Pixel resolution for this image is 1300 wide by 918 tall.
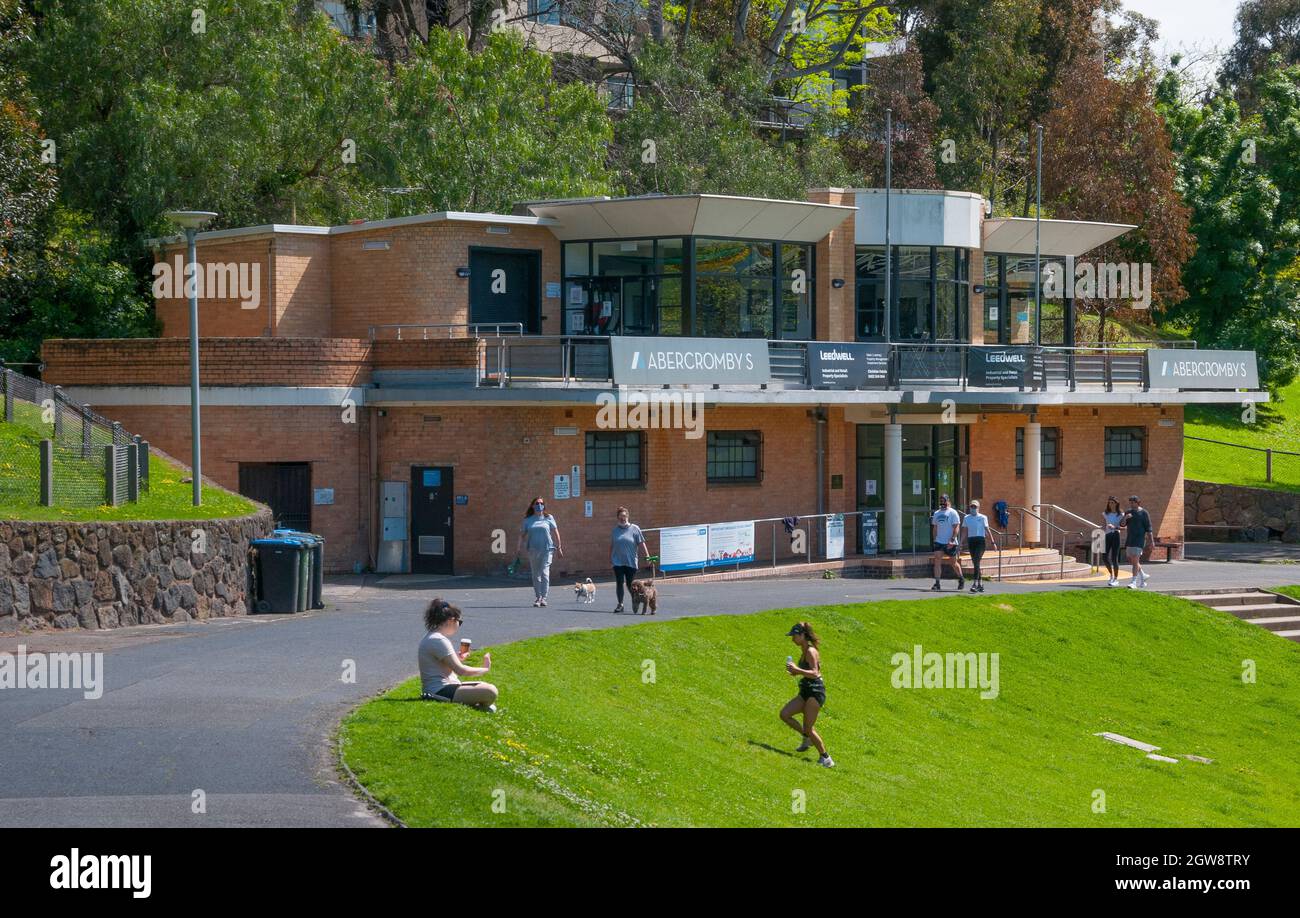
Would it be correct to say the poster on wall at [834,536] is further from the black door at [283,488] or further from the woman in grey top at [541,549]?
the black door at [283,488]

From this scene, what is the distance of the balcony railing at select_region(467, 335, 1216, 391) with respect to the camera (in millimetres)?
30359

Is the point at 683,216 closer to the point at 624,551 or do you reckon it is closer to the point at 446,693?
the point at 624,551

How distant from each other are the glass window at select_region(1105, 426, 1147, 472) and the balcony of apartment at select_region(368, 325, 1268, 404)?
185 cm

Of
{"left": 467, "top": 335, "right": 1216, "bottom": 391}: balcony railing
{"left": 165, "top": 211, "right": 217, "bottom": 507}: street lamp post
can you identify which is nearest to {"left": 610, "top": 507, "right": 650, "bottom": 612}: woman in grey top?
{"left": 467, "top": 335, "right": 1216, "bottom": 391}: balcony railing

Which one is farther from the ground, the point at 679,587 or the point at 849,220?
the point at 849,220

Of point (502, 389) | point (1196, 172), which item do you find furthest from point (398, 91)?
point (1196, 172)

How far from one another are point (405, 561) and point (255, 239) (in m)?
7.59

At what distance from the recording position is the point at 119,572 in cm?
2234

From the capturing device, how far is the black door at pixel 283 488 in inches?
1196

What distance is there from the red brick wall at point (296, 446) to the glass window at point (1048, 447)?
651 inches

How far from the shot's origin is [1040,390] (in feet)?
119

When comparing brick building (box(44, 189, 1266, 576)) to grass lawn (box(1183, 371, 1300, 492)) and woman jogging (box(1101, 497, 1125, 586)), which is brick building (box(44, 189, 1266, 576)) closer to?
woman jogging (box(1101, 497, 1125, 586))

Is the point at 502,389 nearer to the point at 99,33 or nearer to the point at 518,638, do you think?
the point at 518,638

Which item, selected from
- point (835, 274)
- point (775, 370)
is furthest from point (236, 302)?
point (835, 274)
